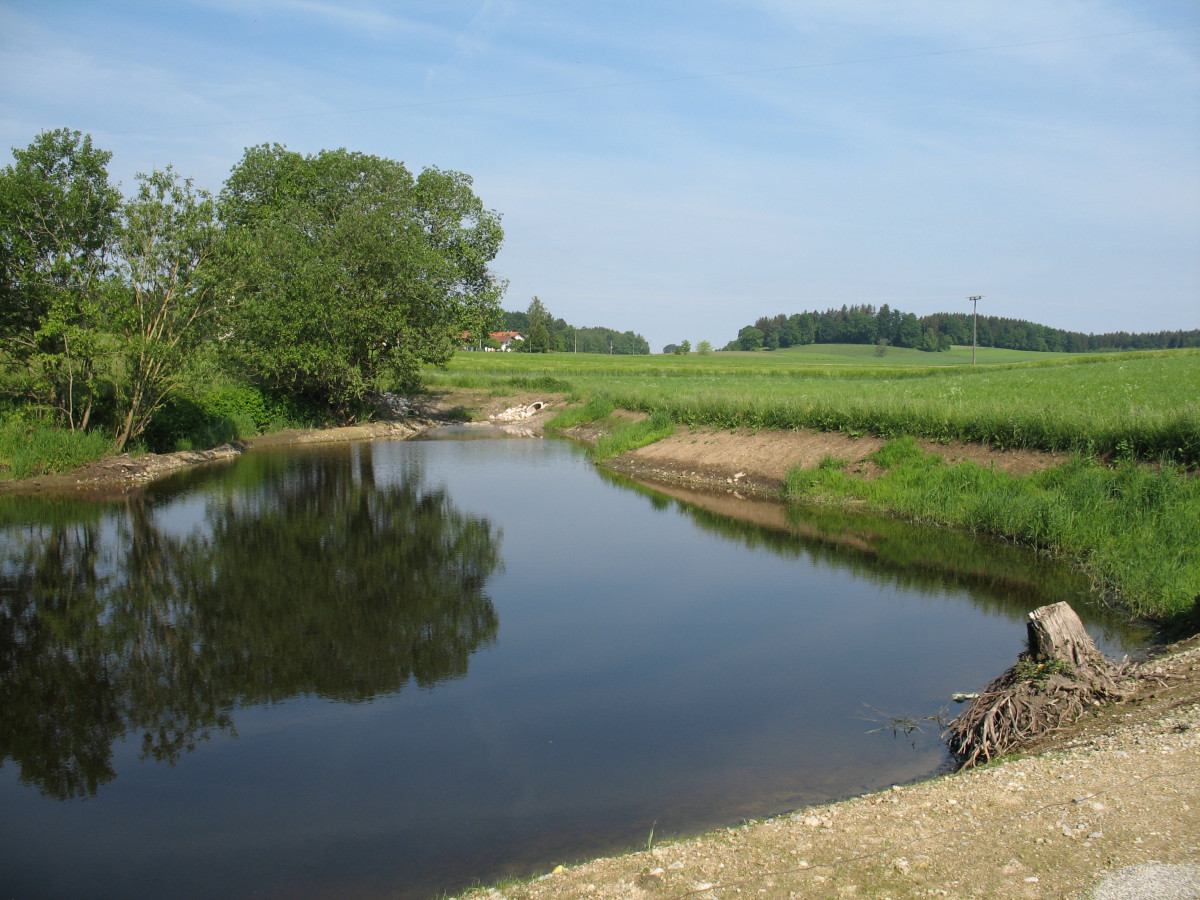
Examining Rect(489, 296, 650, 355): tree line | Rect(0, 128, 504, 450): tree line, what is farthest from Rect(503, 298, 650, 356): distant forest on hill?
Rect(0, 128, 504, 450): tree line

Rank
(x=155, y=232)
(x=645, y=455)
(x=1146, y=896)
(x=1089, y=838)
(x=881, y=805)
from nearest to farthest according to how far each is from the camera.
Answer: (x=1146, y=896)
(x=1089, y=838)
(x=881, y=805)
(x=155, y=232)
(x=645, y=455)

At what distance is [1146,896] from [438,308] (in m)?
34.5

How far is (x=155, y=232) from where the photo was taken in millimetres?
21844

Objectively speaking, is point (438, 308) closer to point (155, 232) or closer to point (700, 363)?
point (155, 232)

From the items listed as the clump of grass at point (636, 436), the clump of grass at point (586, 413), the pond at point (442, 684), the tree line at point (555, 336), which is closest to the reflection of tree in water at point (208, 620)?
the pond at point (442, 684)

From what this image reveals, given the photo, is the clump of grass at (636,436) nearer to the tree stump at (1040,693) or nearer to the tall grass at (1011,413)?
the tall grass at (1011,413)

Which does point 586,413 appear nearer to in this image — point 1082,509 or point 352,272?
point 352,272

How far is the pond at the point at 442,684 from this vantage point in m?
5.89

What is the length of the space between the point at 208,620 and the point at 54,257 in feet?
47.7

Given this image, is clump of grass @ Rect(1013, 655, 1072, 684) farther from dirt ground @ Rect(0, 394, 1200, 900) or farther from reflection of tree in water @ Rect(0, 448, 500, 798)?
reflection of tree in water @ Rect(0, 448, 500, 798)

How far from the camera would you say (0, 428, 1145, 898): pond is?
5895 millimetres

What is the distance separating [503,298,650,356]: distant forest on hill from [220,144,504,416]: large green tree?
2979 inches

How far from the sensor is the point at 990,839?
4.82 m

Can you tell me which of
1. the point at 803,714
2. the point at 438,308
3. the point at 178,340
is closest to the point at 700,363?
the point at 438,308
